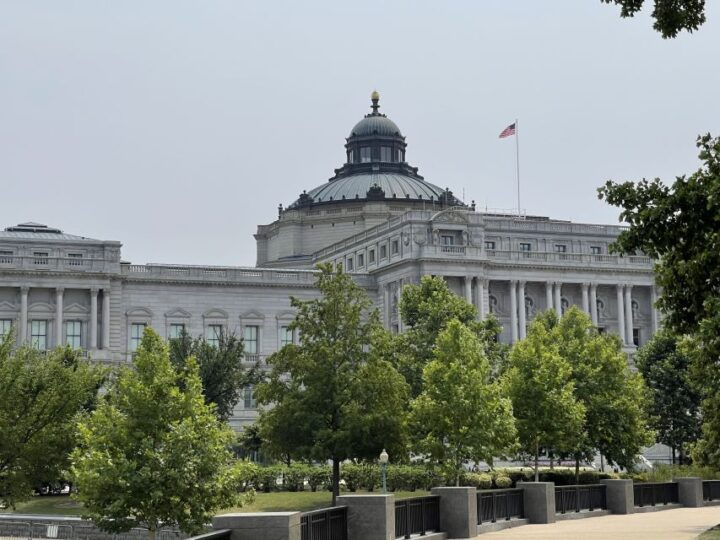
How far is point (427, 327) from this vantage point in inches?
2766

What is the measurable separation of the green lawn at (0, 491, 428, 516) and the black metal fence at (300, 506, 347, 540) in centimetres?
2269

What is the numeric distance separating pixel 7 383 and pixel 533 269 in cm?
7617

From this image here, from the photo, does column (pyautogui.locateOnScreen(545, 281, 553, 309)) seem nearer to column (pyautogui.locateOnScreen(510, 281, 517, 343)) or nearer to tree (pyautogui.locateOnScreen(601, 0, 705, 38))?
column (pyautogui.locateOnScreen(510, 281, 517, 343))

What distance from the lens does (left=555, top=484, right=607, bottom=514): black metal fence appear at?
146ft

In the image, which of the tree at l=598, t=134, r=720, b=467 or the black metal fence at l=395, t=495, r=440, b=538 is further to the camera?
the black metal fence at l=395, t=495, r=440, b=538

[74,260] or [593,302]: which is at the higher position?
[74,260]

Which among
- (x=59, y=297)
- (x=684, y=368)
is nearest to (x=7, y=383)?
(x=684, y=368)

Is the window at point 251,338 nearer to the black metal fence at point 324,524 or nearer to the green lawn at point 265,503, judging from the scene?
the green lawn at point 265,503

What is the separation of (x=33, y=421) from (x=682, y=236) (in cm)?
3123

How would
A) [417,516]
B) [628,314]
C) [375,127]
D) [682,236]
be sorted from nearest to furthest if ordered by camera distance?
[682,236] → [417,516] → [628,314] → [375,127]

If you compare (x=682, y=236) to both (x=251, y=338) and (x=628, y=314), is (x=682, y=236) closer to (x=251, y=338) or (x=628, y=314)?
(x=251, y=338)

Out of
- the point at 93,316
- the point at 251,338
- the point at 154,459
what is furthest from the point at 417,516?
the point at 251,338

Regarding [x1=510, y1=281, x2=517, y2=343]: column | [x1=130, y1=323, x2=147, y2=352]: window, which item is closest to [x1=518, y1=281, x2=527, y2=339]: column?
[x1=510, y1=281, x2=517, y2=343]: column

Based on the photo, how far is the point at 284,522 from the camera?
24578 mm
